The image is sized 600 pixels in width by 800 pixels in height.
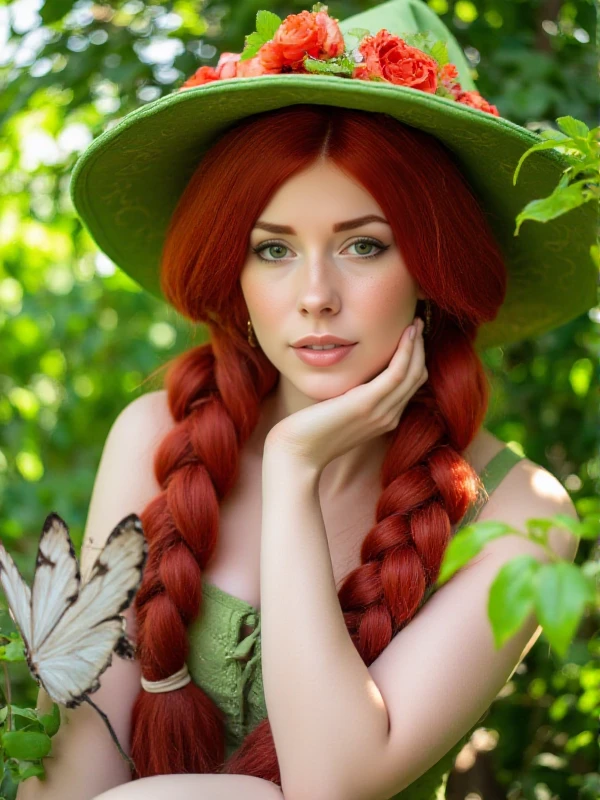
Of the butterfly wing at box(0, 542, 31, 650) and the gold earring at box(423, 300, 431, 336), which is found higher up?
the butterfly wing at box(0, 542, 31, 650)

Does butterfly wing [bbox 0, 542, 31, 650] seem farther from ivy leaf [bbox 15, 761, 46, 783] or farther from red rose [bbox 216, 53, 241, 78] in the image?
red rose [bbox 216, 53, 241, 78]

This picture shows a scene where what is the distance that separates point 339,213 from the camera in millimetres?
1769

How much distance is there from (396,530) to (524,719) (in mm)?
1359

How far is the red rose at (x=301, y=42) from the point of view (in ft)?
5.73

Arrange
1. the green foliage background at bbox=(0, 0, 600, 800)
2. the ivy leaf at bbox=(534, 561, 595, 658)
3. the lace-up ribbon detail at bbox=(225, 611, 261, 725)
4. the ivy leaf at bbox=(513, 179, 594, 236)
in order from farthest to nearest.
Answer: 1. the green foliage background at bbox=(0, 0, 600, 800)
2. the lace-up ribbon detail at bbox=(225, 611, 261, 725)
3. the ivy leaf at bbox=(513, 179, 594, 236)
4. the ivy leaf at bbox=(534, 561, 595, 658)

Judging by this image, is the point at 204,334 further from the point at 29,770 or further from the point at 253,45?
the point at 29,770

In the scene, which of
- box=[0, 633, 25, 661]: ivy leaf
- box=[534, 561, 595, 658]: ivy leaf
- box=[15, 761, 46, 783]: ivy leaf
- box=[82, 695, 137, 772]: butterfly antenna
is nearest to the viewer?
box=[534, 561, 595, 658]: ivy leaf

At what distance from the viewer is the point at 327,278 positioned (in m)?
1.78

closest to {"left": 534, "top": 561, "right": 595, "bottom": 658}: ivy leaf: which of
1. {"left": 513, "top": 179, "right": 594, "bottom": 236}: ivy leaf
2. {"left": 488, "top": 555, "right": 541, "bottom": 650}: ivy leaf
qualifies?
{"left": 488, "top": 555, "right": 541, "bottom": 650}: ivy leaf

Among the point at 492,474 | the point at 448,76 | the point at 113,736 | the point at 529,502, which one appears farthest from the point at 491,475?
the point at 113,736

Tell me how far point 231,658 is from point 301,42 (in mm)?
1154

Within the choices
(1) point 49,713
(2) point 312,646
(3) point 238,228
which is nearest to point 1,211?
(3) point 238,228

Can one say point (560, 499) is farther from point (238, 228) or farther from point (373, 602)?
point (238, 228)

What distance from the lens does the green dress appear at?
1969 millimetres
